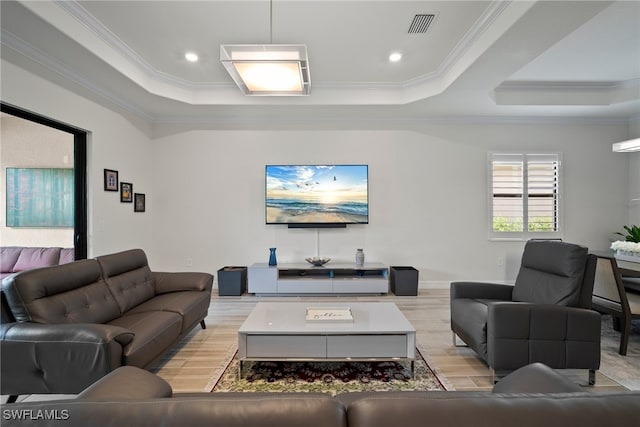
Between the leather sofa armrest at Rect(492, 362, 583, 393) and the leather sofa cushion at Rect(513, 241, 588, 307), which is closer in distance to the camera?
the leather sofa armrest at Rect(492, 362, 583, 393)

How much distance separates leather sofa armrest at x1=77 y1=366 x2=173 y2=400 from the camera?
1061mm

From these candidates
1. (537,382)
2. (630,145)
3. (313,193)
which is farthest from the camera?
(313,193)

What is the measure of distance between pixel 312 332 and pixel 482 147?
4424 millimetres

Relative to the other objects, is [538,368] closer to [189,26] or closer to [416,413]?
[416,413]

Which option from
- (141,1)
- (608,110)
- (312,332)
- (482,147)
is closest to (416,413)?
(312,332)

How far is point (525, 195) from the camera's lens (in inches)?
200

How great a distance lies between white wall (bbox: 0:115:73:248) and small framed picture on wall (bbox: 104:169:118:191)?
405 millimetres

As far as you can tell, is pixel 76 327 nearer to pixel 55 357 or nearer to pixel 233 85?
pixel 55 357

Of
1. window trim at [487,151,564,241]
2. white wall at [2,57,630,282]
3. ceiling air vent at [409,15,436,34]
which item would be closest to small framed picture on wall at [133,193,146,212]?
white wall at [2,57,630,282]

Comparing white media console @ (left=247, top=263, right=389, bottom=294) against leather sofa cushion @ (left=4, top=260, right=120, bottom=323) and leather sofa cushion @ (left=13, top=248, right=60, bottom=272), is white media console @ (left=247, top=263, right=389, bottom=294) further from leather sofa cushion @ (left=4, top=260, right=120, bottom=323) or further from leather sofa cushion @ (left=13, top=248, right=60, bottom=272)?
leather sofa cushion @ (left=13, top=248, right=60, bottom=272)

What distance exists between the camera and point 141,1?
8.71 ft

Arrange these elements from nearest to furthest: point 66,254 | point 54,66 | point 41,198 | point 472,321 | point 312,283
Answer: point 472,321
point 54,66
point 66,254
point 41,198
point 312,283

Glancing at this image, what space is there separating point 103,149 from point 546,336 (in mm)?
5072

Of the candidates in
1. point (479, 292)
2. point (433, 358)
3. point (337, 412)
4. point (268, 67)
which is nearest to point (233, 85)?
point (268, 67)
